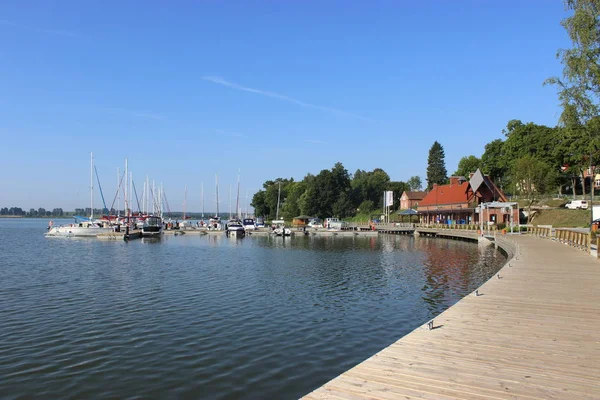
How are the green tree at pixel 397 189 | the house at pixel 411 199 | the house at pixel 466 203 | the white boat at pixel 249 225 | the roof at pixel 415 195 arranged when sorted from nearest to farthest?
the house at pixel 466 203 < the white boat at pixel 249 225 < the house at pixel 411 199 < the roof at pixel 415 195 < the green tree at pixel 397 189

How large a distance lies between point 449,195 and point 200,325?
79729 millimetres

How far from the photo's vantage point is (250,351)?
1198 centimetres

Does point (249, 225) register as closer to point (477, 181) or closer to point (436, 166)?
point (477, 181)

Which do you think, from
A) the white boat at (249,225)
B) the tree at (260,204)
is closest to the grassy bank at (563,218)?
the white boat at (249,225)

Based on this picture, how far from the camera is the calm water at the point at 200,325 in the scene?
32.7 feet

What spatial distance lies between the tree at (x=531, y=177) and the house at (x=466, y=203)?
411 centimetres

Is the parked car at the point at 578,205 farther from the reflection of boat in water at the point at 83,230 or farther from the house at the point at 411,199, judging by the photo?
the reflection of boat in water at the point at 83,230

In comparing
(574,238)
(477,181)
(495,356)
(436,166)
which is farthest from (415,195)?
(495,356)

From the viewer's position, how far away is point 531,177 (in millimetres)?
69500

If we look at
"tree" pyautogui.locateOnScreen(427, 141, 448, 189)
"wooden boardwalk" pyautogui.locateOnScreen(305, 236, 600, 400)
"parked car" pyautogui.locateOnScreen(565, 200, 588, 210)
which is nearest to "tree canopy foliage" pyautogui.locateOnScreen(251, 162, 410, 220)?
"tree" pyautogui.locateOnScreen(427, 141, 448, 189)

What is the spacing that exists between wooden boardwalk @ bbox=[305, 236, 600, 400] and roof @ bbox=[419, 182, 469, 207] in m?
71.7

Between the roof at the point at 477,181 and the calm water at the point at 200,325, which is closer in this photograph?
the calm water at the point at 200,325

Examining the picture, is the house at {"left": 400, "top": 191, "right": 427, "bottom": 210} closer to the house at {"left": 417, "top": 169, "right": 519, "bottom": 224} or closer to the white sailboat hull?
the house at {"left": 417, "top": 169, "right": 519, "bottom": 224}

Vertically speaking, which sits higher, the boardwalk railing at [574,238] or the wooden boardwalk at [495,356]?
the boardwalk railing at [574,238]
